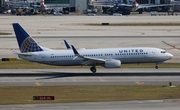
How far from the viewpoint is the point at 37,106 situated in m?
45.0

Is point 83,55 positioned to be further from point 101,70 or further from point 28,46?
point 28,46

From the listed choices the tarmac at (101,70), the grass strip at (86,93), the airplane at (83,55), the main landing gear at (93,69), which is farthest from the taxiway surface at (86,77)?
the grass strip at (86,93)

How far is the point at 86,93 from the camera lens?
55.3 m

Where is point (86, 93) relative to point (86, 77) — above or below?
above

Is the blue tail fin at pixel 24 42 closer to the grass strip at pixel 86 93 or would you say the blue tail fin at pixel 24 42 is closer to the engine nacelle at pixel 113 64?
the engine nacelle at pixel 113 64

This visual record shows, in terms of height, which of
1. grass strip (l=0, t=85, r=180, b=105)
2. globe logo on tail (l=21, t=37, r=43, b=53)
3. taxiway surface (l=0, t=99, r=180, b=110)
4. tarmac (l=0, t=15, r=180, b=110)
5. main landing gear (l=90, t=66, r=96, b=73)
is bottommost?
tarmac (l=0, t=15, r=180, b=110)

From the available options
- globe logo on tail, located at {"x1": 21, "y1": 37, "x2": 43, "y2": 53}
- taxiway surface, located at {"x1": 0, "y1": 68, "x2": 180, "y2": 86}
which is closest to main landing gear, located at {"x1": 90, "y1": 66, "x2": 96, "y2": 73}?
taxiway surface, located at {"x1": 0, "y1": 68, "x2": 180, "y2": 86}

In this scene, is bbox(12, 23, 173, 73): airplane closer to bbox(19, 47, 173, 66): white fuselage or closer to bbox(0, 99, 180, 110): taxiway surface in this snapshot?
bbox(19, 47, 173, 66): white fuselage

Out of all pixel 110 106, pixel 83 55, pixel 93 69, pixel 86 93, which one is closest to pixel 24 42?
pixel 83 55

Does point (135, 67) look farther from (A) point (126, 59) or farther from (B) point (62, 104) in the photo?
(B) point (62, 104)

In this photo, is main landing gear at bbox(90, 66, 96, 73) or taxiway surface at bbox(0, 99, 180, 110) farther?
main landing gear at bbox(90, 66, 96, 73)

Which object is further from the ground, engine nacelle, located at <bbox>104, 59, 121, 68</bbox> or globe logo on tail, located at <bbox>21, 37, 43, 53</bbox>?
globe logo on tail, located at <bbox>21, 37, 43, 53</bbox>

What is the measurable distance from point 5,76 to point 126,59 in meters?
13.9

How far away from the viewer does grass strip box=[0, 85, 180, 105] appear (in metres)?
50.3
